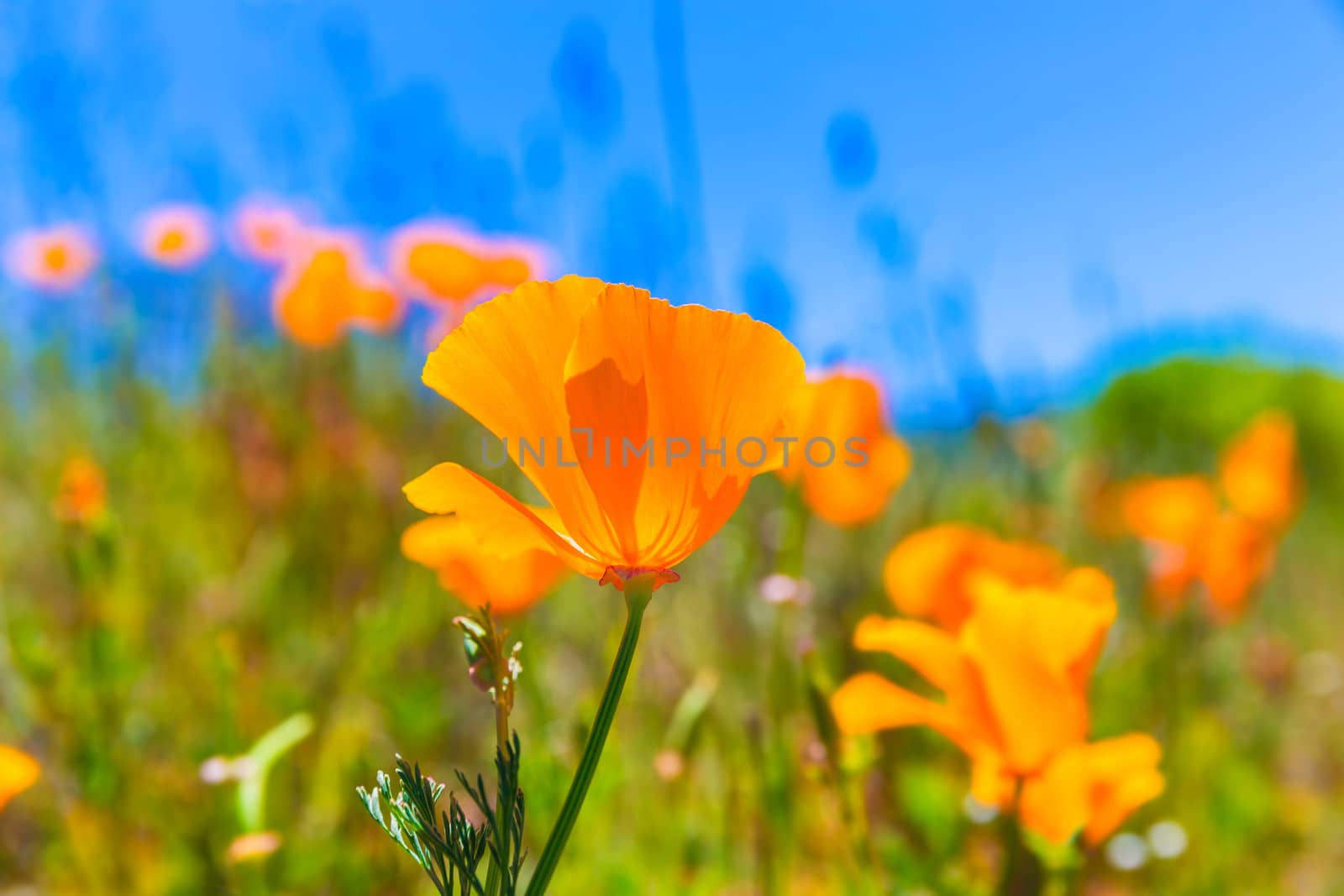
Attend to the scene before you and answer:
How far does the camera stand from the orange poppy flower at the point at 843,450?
1085mm

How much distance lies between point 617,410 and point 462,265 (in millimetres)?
1550

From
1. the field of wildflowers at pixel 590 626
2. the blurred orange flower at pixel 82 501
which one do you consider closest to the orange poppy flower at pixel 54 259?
the field of wildflowers at pixel 590 626

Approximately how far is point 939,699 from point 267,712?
3.95 feet

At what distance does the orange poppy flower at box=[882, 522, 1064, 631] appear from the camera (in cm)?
97

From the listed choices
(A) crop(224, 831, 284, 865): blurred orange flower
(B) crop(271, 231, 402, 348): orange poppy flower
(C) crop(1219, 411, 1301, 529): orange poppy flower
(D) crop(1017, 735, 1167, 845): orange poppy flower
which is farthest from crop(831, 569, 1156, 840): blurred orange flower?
(B) crop(271, 231, 402, 348): orange poppy flower

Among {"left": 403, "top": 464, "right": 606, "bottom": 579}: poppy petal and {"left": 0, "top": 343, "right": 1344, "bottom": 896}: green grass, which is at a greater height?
{"left": 0, "top": 343, "right": 1344, "bottom": 896}: green grass

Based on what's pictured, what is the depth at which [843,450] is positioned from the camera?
3.97 feet

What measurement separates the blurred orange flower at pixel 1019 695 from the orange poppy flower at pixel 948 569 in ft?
0.71

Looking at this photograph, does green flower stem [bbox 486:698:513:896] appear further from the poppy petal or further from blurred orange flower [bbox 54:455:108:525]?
blurred orange flower [bbox 54:455:108:525]

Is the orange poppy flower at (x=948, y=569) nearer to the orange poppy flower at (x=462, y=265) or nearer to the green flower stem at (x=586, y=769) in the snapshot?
the green flower stem at (x=586, y=769)

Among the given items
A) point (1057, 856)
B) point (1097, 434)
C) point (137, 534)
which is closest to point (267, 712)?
point (137, 534)

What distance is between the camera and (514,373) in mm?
492

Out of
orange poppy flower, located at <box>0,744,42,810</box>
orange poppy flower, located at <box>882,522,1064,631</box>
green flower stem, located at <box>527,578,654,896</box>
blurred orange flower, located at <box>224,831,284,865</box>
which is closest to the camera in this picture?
green flower stem, located at <box>527,578,654,896</box>

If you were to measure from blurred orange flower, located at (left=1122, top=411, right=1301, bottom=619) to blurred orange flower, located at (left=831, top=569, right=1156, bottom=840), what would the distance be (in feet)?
3.10
